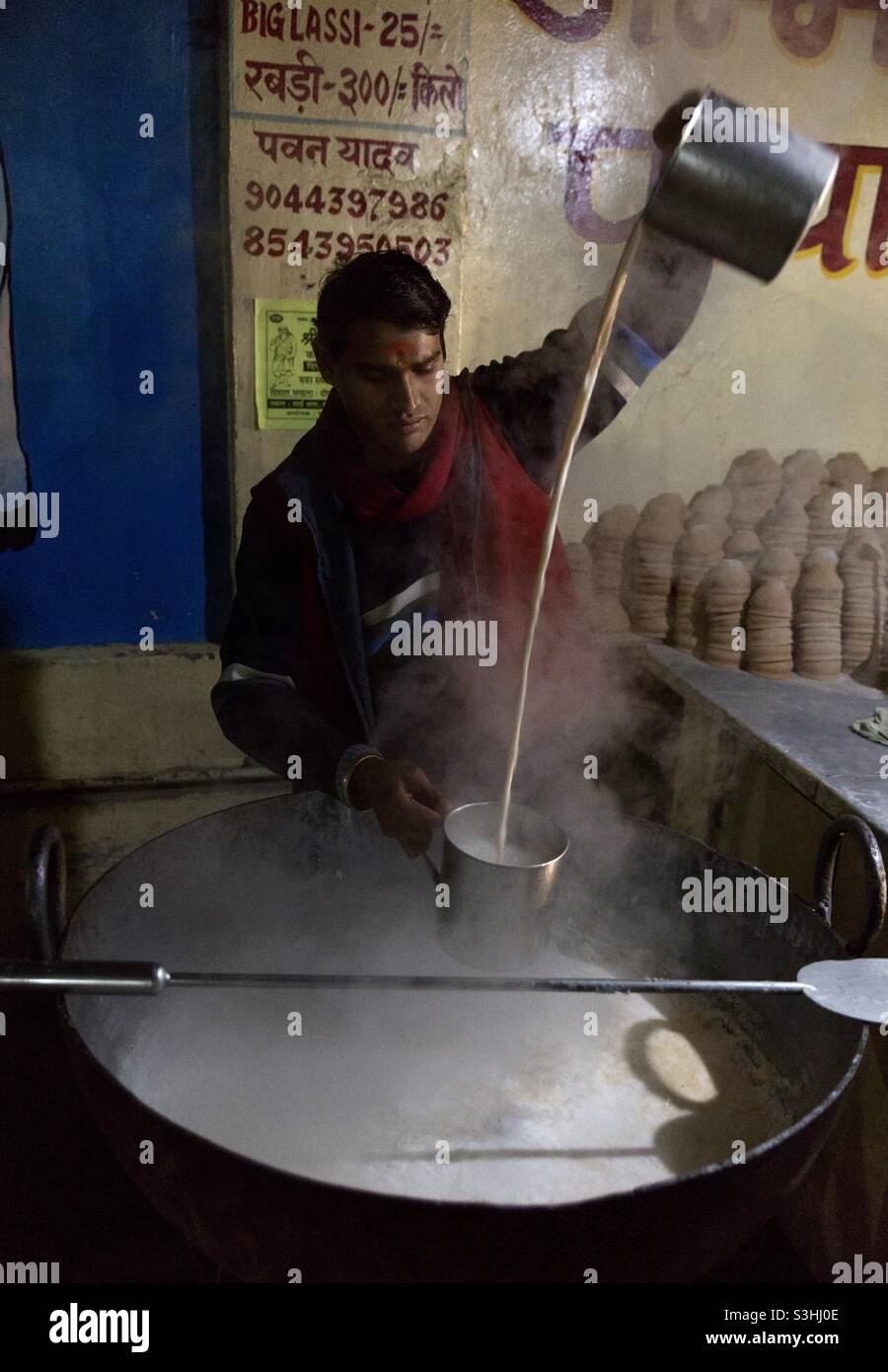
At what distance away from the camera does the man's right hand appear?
1777 mm

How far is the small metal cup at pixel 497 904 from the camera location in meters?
1.55

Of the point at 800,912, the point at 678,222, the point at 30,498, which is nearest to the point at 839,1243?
the point at 800,912

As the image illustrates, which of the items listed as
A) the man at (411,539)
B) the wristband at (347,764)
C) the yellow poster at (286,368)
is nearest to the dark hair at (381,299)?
the man at (411,539)

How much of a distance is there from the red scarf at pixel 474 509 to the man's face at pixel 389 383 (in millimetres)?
90

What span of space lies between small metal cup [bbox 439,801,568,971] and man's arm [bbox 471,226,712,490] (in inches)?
51.6

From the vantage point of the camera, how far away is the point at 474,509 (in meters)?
2.64

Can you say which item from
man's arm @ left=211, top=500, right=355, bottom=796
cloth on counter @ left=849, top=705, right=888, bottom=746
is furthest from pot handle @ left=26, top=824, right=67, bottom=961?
cloth on counter @ left=849, top=705, right=888, bottom=746

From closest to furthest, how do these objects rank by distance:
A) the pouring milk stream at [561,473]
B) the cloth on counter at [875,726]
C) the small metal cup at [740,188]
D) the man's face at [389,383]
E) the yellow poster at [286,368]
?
the small metal cup at [740,188], the pouring milk stream at [561,473], the man's face at [389,383], the cloth on counter at [875,726], the yellow poster at [286,368]

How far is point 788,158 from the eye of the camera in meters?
1.43

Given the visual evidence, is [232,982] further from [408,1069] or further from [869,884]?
[869,884]

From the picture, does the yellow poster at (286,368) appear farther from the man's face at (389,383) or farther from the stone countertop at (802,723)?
the stone countertop at (802,723)

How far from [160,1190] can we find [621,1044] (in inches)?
39.3

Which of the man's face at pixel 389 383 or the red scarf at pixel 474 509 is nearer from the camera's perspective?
the man's face at pixel 389 383
